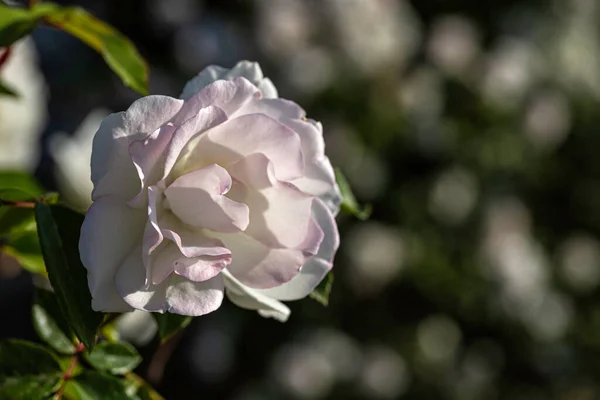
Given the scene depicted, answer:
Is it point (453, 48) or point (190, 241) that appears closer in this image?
point (190, 241)

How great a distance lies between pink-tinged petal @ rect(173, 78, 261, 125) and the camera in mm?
393

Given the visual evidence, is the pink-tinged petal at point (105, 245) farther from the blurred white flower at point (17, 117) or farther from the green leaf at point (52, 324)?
the blurred white flower at point (17, 117)

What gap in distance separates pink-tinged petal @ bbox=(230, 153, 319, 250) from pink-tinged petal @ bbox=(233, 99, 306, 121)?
0.03 m

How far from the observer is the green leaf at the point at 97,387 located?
44 centimetres

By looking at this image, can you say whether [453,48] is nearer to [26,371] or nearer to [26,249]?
[26,249]

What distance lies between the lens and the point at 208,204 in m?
0.40

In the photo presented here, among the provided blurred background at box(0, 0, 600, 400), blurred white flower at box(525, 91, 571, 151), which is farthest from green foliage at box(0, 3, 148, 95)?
blurred white flower at box(525, 91, 571, 151)

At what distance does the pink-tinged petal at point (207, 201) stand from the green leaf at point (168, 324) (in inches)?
2.7

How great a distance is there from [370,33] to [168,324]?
1.95 metres

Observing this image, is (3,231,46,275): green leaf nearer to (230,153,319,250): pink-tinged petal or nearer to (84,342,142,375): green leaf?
(84,342,142,375): green leaf

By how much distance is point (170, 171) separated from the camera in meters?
0.42

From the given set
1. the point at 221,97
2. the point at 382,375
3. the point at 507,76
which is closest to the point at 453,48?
the point at 507,76

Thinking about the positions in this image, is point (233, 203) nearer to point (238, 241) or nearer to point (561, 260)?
point (238, 241)

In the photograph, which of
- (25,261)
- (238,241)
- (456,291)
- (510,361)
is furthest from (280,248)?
→ (510,361)
